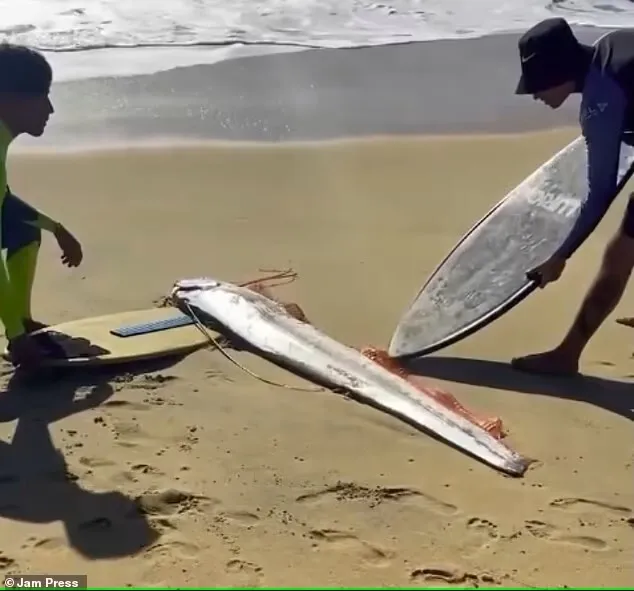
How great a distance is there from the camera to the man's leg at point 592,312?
4.57m

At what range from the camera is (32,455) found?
153 inches

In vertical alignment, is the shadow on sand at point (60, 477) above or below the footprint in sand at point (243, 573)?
below

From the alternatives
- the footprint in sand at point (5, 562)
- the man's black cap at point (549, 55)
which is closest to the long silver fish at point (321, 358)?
the man's black cap at point (549, 55)

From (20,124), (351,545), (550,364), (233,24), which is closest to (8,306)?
(20,124)

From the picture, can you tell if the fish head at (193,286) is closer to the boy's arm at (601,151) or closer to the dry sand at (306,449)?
the dry sand at (306,449)

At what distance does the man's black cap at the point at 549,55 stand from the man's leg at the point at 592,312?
75 cm

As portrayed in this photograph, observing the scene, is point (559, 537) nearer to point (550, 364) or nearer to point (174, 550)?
point (174, 550)

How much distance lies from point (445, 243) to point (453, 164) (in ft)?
6.08

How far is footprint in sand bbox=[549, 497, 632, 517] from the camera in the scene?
11.6 feet

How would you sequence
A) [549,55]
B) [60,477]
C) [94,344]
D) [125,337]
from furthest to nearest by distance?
[125,337] → [94,344] → [549,55] → [60,477]

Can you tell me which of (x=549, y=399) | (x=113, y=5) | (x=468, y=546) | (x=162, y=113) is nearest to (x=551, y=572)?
(x=468, y=546)

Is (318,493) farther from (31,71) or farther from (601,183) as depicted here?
(31,71)

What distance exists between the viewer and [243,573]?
10.4ft

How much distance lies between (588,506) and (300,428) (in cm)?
115
